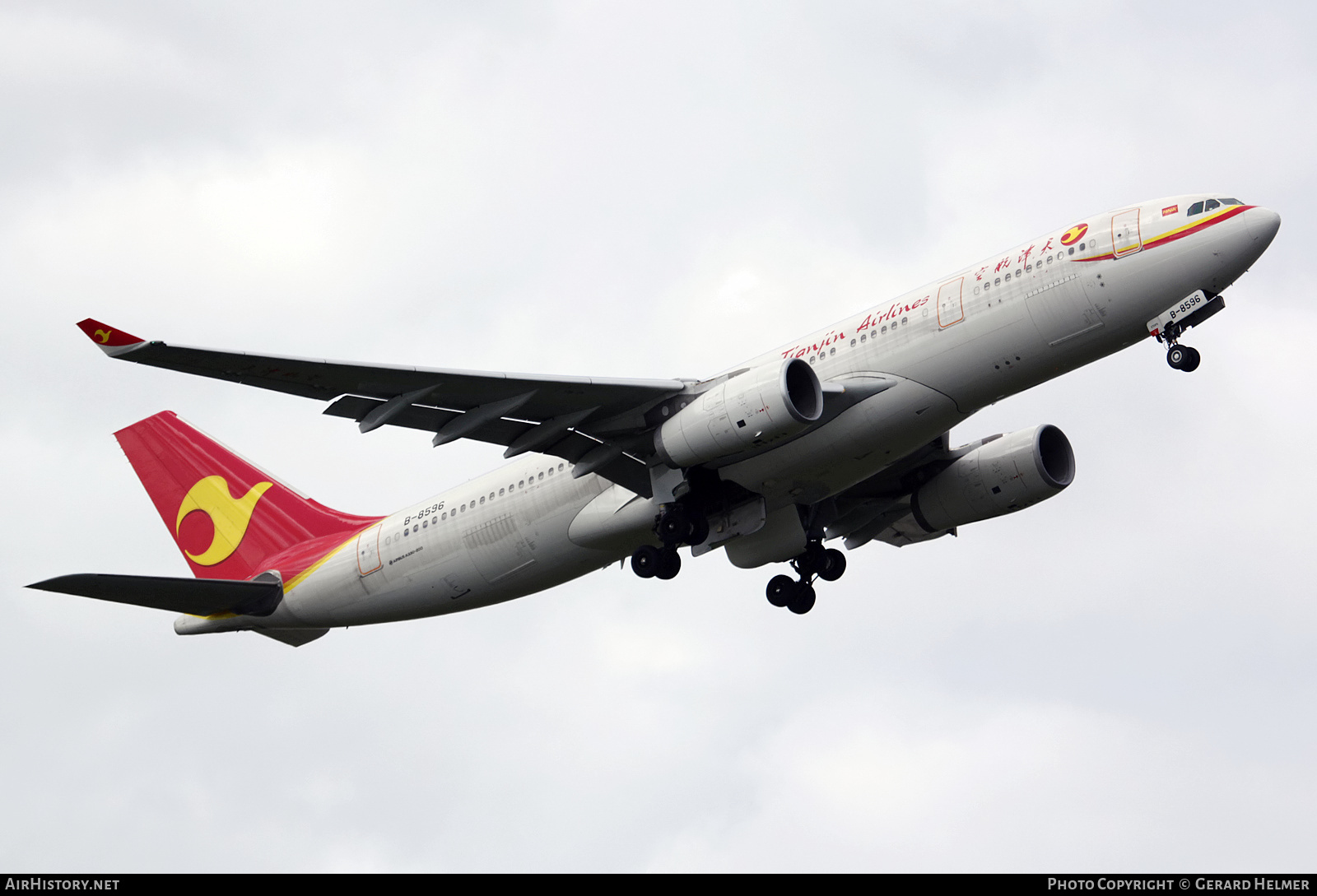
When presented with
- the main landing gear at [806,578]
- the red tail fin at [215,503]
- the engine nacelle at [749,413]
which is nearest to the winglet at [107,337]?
the engine nacelle at [749,413]

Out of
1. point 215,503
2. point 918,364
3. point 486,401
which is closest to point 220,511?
point 215,503

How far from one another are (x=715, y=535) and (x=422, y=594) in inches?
266

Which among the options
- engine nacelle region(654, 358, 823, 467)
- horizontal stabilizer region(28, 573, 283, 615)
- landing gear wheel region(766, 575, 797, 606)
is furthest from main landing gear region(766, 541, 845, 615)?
horizontal stabilizer region(28, 573, 283, 615)

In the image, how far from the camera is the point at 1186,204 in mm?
26906

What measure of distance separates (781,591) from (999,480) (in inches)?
222

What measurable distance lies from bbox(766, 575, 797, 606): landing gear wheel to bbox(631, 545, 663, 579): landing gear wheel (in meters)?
5.51

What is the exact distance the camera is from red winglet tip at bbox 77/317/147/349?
23.4 m

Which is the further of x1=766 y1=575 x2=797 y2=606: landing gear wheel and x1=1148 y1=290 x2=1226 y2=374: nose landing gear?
x1=766 y1=575 x2=797 y2=606: landing gear wheel

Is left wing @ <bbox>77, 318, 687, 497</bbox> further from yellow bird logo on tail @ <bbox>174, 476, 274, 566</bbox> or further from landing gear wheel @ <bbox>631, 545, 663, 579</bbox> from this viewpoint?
yellow bird logo on tail @ <bbox>174, 476, 274, 566</bbox>

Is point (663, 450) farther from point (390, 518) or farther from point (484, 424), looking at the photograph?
point (390, 518)

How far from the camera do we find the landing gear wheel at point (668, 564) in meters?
30.4

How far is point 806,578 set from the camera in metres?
35.0

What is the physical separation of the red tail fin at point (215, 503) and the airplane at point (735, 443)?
0.12 metres

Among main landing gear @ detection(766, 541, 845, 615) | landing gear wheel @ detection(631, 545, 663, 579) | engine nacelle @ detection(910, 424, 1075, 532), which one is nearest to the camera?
landing gear wheel @ detection(631, 545, 663, 579)
